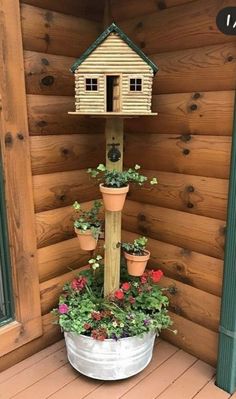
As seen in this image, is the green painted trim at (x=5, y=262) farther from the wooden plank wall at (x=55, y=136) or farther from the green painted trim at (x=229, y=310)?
the green painted trim at (x=229, y=310)

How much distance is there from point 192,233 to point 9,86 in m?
1.08

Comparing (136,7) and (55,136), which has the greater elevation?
(136,7)

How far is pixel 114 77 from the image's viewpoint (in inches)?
56.0

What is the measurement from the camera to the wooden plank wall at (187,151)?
149 cm

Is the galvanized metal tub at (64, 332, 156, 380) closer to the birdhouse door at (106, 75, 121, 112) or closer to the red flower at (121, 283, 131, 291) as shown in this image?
the red flower at (121, 283, 131, 291)

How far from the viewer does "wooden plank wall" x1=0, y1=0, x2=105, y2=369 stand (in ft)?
5.28

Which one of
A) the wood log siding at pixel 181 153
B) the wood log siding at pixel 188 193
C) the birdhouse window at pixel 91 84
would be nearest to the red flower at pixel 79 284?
the wood log siding at pixel 188 193

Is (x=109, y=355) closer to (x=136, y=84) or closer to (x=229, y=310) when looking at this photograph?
(x=229, y=310)

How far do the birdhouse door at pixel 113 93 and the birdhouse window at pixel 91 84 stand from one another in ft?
0.17

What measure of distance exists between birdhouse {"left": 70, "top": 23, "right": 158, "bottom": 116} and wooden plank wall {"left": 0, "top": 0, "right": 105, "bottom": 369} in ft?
0.97

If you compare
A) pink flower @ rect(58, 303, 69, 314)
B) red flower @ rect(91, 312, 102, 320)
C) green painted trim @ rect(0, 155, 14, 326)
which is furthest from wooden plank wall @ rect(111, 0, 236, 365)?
green painted trim @ rect(0, 155, 14, 326)

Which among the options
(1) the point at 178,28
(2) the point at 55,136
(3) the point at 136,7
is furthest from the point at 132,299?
(3) the point at 136,7

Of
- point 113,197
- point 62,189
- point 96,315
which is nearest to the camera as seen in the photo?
point 113,197

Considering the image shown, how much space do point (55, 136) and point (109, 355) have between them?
1.07m
